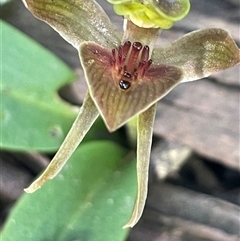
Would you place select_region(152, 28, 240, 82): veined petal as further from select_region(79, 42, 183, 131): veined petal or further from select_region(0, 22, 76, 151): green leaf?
select_region(0, 22, 76, 151): green leaf

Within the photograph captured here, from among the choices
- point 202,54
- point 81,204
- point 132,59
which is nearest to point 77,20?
point 132,59

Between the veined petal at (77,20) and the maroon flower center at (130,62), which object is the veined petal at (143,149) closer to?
the maroon flower center at (130,62)

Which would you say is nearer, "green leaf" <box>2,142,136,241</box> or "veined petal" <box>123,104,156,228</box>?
"veined petal" <box>123,104,156,228</box>

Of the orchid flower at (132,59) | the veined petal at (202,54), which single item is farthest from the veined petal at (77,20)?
the veined petal at (202,54)

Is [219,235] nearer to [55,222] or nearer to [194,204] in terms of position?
[194,204]

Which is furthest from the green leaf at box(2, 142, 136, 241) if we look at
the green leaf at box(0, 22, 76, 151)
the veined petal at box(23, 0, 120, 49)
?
the veined petal at box(23, 0, 120, 49)
